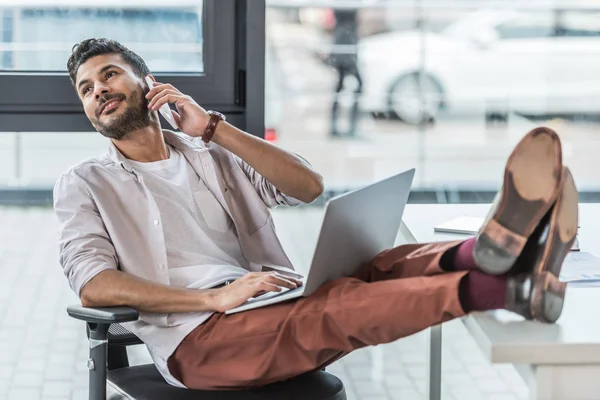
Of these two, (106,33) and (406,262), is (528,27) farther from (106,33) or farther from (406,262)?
(406,262)

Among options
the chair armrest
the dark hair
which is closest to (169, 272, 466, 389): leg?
the chair armrest

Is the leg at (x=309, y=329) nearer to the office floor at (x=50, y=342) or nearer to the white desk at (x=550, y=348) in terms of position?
the white desk at (x=550, y=348)

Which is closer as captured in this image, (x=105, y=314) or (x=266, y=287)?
(x=105, y=314)

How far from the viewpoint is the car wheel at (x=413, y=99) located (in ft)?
14.7

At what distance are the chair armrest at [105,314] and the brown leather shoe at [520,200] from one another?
2.33ft

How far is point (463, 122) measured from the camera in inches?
187

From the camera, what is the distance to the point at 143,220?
7.79 ft

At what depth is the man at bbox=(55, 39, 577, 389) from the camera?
1.75 metres

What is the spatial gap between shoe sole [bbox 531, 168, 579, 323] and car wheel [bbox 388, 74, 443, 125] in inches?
108

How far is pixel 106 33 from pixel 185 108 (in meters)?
1.06

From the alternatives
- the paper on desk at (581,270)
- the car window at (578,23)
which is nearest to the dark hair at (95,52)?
the paper on desk at (581,270)

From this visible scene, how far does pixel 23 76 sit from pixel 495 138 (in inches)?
97.5

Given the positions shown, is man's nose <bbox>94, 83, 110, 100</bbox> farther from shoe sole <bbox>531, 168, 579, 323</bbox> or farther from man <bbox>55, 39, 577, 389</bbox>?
shoe sole <bbox>531, 168, 579, 323</bbox>

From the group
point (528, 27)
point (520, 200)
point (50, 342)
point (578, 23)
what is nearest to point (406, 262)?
point (520, 200)
